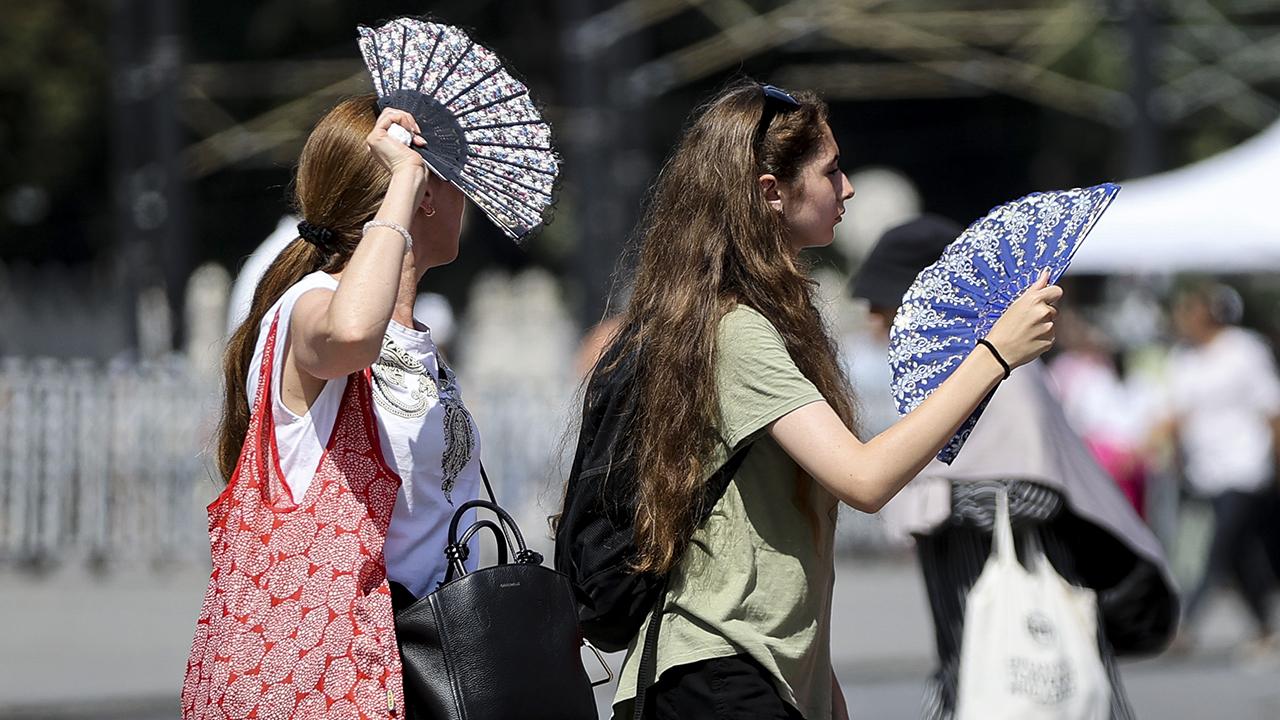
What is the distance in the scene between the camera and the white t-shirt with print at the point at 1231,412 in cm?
1074

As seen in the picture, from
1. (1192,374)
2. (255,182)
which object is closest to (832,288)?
(1192,374)

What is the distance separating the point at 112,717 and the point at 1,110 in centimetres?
2037

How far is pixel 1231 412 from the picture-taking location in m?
10.8

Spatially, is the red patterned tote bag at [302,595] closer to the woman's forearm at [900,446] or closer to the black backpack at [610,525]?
the black backpack at [610,525]

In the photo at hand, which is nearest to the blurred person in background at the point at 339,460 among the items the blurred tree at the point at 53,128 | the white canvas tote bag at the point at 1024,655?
the white canvas tote bag at the point at 1024,655

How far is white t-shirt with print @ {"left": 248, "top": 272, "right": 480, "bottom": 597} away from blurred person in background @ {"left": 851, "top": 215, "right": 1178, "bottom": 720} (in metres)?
1.62

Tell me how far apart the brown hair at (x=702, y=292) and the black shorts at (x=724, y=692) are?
0.17 m

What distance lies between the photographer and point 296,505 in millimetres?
2680

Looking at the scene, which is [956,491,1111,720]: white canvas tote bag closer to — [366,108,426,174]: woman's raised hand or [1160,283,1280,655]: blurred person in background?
[366,108,426,174]: woman's raised hand

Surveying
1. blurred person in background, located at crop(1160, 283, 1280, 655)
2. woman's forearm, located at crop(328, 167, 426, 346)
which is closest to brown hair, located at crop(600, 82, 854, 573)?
woman's forearm, located at crop(328, 167, 426, 346)

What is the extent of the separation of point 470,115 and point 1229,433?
8740 millimetres

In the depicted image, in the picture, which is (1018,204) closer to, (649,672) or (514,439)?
(649,672)

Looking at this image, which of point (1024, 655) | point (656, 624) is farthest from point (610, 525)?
point (1024, 655)

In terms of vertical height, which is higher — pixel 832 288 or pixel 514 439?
pixel 832 288
